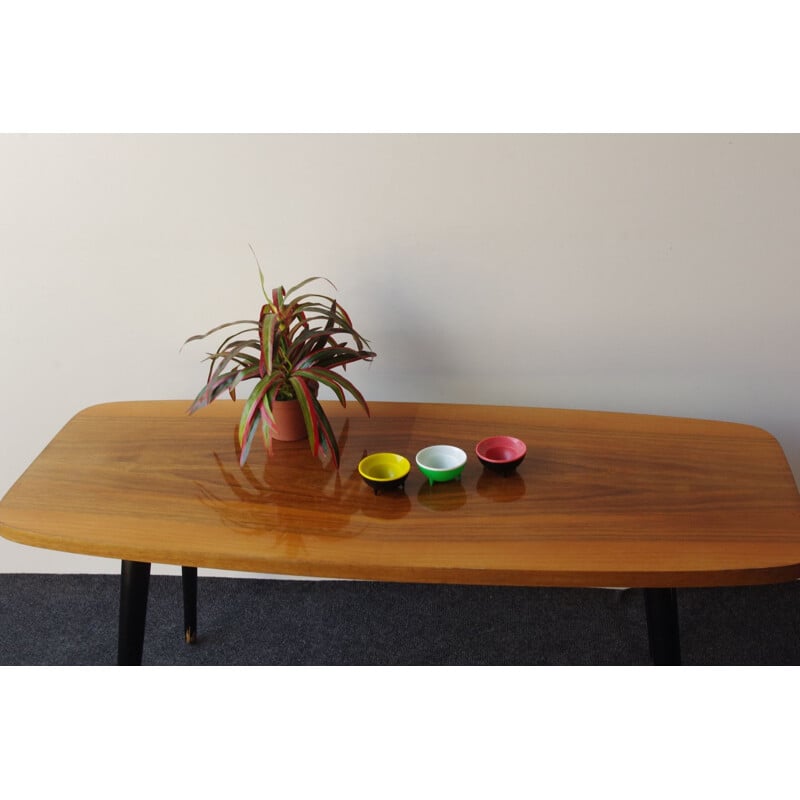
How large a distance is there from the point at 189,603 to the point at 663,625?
1.24 meters

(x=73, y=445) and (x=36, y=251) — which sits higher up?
(x=36, y=251)

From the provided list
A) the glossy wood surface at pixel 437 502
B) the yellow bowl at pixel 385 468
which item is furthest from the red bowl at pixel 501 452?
the yellow bowl at pixel 385 468

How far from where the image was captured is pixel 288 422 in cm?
185

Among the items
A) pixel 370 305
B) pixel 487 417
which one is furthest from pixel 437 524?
pixel 370 305

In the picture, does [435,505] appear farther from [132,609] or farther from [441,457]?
[132,609]

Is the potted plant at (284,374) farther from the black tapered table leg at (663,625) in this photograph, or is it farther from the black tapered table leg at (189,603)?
the black tapered table leg at (663,625)

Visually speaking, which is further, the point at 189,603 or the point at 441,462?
the point at 189,603

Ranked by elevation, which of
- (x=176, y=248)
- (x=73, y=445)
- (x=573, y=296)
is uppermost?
(x=176, y=248)

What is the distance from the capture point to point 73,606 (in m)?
2.42

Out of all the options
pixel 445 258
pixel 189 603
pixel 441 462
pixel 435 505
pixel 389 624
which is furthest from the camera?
pixel 389 624

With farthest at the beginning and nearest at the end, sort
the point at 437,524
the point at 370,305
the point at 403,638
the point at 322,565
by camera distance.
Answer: the point at 403,638, the point at 370,305, the point at 437,524, the point at 322,565

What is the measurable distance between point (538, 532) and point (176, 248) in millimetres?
1154

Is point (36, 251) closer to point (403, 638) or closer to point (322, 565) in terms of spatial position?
point (322, 565)

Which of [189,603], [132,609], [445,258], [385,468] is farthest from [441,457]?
[189,603]
